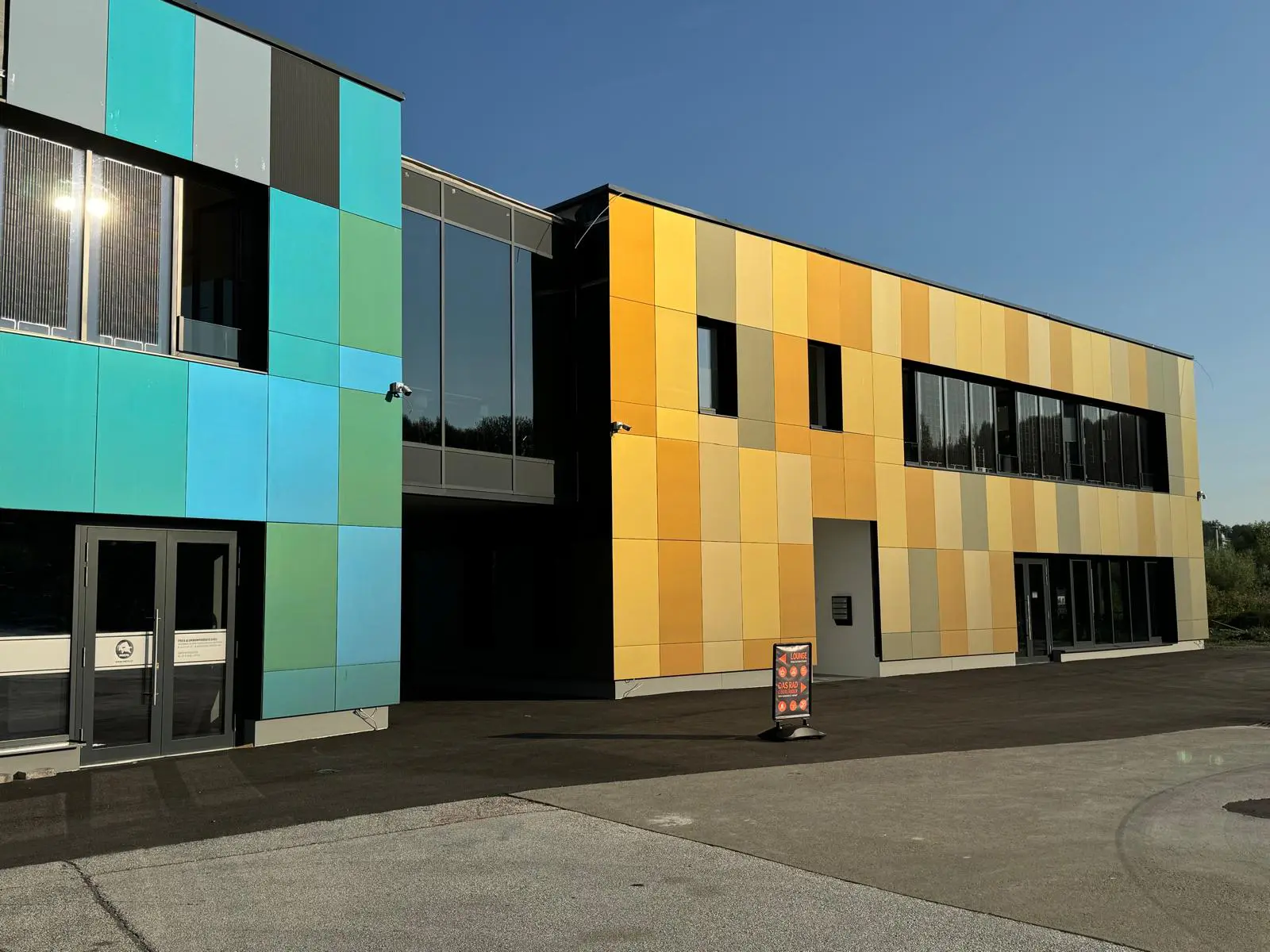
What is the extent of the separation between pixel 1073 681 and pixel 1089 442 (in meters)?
10.8

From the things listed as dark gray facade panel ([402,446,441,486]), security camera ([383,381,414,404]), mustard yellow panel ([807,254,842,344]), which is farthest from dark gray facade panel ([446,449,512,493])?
mustard yellow panel ([807,254,842,344])

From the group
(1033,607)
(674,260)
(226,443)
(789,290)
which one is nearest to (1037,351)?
(1033,607)

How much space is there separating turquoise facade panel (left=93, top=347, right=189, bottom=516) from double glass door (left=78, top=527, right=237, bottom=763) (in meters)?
0.42

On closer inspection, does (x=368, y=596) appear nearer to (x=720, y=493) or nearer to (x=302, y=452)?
(x=302, y=452)

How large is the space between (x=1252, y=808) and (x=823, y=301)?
15.6 metres

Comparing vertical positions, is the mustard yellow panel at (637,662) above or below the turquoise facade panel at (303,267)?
below

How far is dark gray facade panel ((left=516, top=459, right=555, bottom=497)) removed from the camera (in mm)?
18688

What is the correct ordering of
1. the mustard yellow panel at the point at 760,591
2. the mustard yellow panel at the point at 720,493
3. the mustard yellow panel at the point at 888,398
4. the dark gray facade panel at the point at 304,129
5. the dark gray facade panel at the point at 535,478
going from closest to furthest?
the dark gray facade panel at the point at 304,129
the dark gray facade panel at the point at 535,478
the mustard yellow panel at the point at 720,493
the mustard yellow panel at the point at 760,591
the mustard yellow panel at the point at 888,398

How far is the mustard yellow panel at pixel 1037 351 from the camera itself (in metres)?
28.5

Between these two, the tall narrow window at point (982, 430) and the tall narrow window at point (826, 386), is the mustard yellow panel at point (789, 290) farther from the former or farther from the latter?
the tall narrow window at point (982, 430)

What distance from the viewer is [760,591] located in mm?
21328

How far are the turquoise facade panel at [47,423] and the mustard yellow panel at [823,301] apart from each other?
14.9 meters

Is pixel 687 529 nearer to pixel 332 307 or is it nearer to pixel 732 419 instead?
pixel 732 419

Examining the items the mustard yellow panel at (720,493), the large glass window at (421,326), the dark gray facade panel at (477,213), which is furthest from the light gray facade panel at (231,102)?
the mustard yellow panel at (720,493)
